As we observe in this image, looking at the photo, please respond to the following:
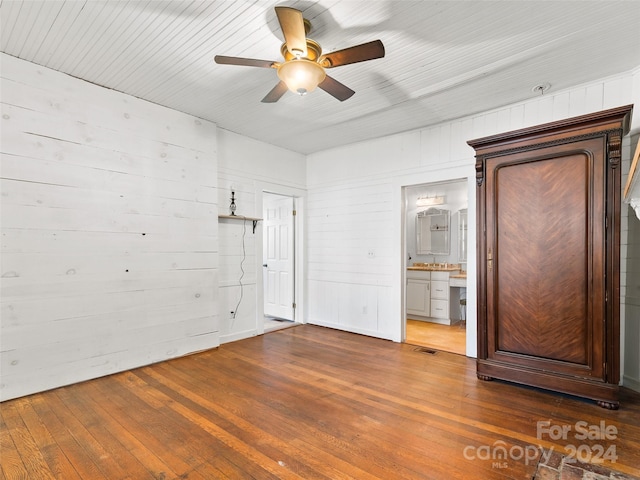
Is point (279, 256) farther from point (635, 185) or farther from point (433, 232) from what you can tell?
point (635, 185)

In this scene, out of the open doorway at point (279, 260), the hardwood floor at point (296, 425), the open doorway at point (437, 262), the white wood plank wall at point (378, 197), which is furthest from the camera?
the open doorway at point (279, 260)

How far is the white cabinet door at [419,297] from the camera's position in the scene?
18.0 ft

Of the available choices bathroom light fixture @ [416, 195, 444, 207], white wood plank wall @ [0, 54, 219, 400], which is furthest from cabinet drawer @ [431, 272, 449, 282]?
white wood plank wall @ [0, 54, 219, 400]

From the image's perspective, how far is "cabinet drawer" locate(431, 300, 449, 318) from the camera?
17.4 feet

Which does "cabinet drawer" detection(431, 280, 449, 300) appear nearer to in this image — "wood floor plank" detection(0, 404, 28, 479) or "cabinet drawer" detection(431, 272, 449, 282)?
"cabinet drawer" detection(431, 272, 449, 282)

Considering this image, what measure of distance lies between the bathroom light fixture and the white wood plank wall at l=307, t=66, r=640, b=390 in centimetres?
178

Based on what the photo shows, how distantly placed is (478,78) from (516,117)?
2.84 ft

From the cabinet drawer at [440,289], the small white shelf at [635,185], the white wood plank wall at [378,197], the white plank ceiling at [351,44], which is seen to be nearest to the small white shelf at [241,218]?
the white wood plank wall at [378,197]

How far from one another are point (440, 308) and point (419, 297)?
14.9 inches

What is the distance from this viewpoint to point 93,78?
3152 mm

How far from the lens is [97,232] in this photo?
324cm

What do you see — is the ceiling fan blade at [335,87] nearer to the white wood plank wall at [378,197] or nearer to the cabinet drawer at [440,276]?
the white wood plank wall at [378,197]

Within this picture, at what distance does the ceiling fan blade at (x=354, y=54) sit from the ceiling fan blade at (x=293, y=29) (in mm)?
171

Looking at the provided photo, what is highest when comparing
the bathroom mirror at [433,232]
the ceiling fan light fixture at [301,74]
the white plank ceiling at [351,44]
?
the white plank ceiling at [351,44]
